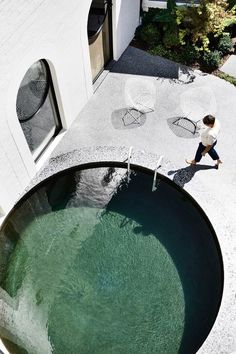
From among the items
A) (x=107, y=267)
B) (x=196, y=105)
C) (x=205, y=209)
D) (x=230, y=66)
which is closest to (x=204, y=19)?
(x=230, y=66)

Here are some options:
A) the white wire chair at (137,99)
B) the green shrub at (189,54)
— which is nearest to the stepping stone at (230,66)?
the green shrub at (189,54)

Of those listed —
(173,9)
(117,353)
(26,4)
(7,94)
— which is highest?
(26,4)

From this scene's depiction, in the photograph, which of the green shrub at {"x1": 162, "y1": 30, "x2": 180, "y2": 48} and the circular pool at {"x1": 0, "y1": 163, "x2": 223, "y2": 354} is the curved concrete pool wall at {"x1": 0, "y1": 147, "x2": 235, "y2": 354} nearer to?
the circular pool at {"x1": 0, "y1": 163, "x2": 223, "y2": 354}

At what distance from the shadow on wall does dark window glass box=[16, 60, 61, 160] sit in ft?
9.94

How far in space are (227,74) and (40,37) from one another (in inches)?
284

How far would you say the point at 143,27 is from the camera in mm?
15555

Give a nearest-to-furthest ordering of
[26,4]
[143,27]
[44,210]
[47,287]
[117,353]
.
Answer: [26,4], [117,353], [47,287], [44,210], [143,27]

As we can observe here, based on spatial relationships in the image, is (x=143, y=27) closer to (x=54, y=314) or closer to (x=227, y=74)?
(x=227, y=74)

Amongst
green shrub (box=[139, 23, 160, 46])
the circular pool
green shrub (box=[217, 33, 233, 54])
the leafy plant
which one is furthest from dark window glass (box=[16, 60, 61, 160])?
green shrub (box=[217, 33, 233, 54])

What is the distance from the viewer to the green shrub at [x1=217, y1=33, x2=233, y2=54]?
14703mm

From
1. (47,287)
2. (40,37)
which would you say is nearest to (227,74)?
(40,37)

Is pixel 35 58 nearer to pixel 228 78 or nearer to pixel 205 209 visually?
pixel 205 209

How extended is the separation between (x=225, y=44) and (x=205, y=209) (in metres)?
6.63

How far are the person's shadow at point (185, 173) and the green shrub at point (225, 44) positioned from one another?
16.6 feet
